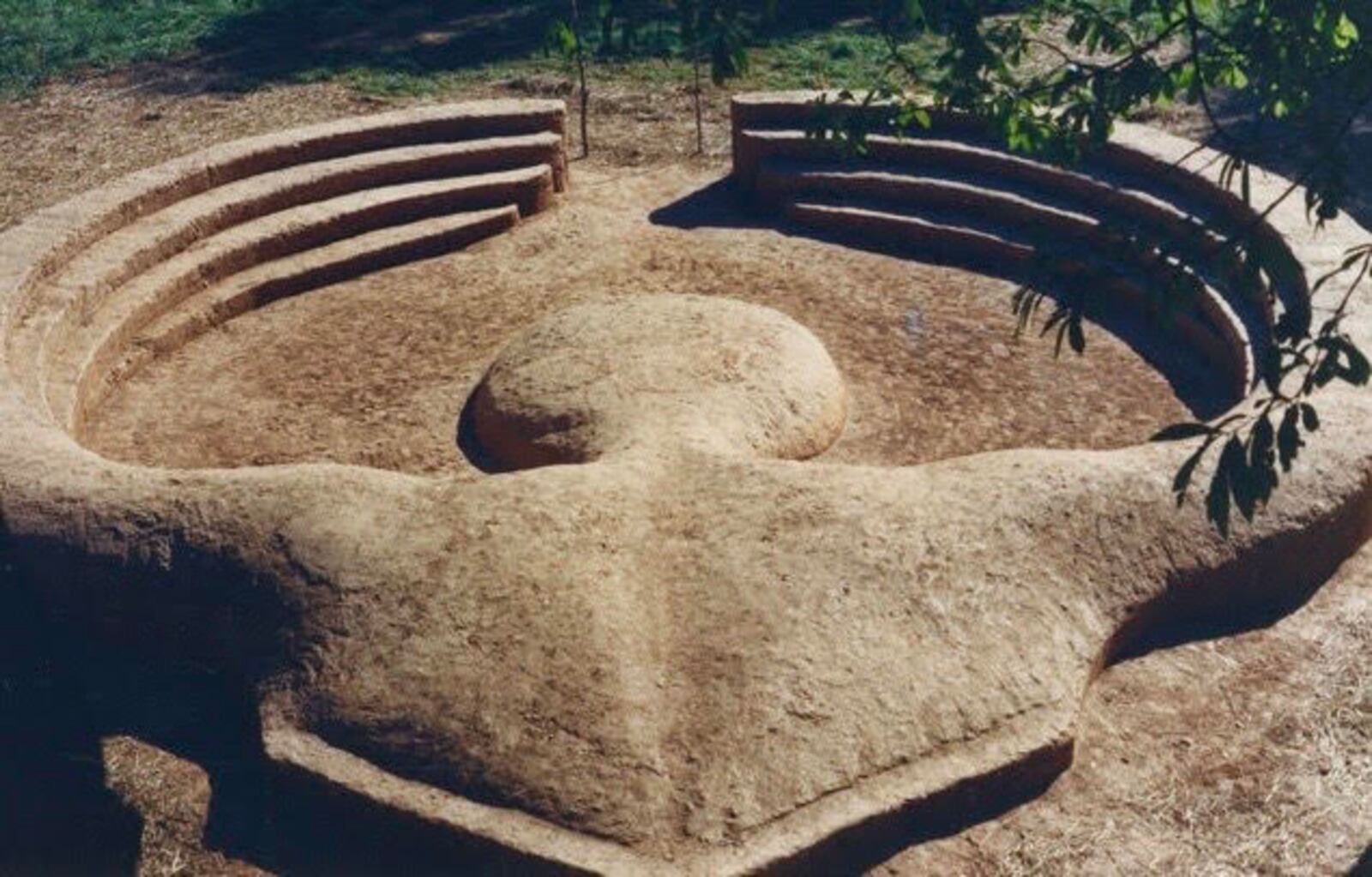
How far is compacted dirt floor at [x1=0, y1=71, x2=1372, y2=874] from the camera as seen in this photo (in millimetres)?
6559

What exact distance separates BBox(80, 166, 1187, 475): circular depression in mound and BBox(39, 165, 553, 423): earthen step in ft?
1.31

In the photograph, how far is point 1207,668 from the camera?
24.3ft

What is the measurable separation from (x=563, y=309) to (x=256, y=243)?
2885mm

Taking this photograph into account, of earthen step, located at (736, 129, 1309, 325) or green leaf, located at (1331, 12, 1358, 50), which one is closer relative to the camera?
green leaf, located at (1331, 12, 1358, 50)

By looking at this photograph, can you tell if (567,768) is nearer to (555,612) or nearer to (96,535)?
(555,612)

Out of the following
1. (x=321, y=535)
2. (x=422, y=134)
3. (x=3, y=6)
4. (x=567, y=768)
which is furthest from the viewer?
(x=3, y=6)

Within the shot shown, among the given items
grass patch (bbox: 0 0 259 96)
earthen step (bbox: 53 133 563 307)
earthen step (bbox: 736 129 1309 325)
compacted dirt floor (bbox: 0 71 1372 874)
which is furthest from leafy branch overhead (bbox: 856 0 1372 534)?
grass patch (bbox: 0 0 259 96)

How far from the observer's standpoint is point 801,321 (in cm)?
1158

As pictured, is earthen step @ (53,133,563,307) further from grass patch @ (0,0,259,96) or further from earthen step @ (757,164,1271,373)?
grass patch @ (0,0,259,96)

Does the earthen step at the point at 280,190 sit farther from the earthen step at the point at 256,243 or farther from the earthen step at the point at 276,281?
the earthen step at the point at 276,281

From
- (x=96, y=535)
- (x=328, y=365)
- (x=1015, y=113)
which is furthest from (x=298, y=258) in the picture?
(x=1015, y=113)

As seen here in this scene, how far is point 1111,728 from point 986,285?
5.59 metres

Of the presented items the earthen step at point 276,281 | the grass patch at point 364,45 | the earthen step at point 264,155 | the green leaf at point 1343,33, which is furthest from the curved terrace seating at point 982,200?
the green leaf at point 1343,33

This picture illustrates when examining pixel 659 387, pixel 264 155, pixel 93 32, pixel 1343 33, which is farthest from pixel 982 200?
pixel 93 32
